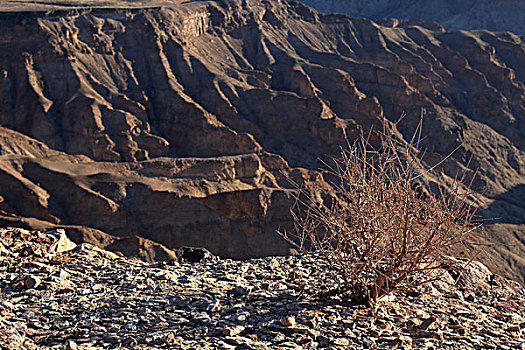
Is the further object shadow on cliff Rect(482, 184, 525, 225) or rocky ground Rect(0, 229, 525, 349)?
shadow on cliff Rect(482, 184, 525, 225)

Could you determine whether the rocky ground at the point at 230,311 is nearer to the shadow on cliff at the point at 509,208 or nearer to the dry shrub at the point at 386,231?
the dry shrub at the point at 386,231

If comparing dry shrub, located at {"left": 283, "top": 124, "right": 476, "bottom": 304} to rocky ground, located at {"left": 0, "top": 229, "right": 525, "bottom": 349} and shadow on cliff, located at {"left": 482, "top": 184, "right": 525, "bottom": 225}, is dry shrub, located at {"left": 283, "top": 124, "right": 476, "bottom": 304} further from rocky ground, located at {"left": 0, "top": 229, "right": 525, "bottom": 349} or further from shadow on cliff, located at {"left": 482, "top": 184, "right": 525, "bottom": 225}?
shadow on cliff, located at {"left": 482, "top": 184, "right": 525, "bottom": 225}

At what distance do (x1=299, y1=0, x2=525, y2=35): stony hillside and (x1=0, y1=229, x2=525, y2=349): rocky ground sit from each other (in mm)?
113988

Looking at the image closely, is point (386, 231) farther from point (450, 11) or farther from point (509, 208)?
point (450, 11)

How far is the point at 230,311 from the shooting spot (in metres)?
7.24

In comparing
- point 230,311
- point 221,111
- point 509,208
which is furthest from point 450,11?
point 230,311

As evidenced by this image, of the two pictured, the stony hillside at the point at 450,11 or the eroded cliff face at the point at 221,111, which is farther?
the stony hillside at the point at 450,11

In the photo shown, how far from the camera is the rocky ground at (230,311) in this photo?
256 inches

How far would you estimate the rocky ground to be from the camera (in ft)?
21.4

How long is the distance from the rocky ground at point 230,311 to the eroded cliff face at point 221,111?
26241 mm

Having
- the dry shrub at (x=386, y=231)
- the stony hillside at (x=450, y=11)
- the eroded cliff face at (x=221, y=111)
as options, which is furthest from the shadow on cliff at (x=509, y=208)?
the stony hillside at (x=450, y=11)

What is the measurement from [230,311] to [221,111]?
4971 cm

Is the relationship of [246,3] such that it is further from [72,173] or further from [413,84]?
[72,173]

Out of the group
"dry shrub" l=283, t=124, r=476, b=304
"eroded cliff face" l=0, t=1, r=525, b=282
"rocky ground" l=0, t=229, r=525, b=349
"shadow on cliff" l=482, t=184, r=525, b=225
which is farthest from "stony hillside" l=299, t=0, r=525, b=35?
"dry shrub" l=283, t=124, r=476, b=304
